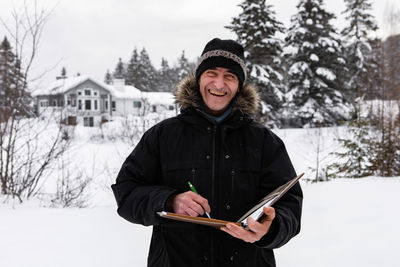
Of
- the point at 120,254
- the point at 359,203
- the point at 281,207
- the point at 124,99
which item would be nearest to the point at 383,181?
the point at 359,203

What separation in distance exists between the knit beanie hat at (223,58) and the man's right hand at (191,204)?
0.80 meters

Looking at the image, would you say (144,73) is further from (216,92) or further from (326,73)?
(216,92)

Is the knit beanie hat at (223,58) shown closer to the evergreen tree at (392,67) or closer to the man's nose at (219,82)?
the man's nose at (219,82)

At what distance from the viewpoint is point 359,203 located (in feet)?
18.9

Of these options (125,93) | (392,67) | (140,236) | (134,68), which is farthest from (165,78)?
(140,236)

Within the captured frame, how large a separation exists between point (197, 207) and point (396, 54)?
14.0 meters

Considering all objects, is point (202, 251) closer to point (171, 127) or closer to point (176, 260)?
point (176, 260)

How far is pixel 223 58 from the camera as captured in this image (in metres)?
1.87

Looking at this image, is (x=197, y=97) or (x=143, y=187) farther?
(x=197, y=97)

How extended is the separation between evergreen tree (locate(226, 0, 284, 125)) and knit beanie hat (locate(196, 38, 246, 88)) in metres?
16.9

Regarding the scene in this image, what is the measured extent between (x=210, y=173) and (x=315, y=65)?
20968 mm

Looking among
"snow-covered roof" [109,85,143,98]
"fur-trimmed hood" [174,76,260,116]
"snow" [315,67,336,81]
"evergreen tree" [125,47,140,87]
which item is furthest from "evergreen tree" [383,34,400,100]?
"evergreen tree" [125,47,140,87]

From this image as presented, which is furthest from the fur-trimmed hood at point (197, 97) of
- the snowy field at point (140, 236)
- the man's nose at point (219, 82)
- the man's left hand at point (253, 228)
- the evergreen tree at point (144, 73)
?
the evergreen tree at point (144, 73)

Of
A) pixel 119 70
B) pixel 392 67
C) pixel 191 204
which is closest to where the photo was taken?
pixel 191 204
